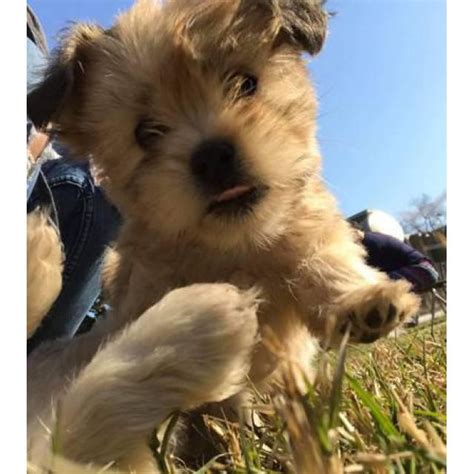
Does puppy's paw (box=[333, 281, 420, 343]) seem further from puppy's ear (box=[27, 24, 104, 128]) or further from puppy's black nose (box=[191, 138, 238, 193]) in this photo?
puppy's ear (box=[27, 24, 104, 128])

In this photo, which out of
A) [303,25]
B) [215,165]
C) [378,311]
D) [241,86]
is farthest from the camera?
[303,25]

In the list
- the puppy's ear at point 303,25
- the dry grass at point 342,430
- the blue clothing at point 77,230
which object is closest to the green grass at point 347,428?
the dry grass at point 342,430

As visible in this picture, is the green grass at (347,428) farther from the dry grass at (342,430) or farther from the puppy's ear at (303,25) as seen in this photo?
the puppy's ear at (303,25)

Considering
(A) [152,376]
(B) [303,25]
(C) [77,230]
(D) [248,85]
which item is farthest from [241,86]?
(C) [77,230]

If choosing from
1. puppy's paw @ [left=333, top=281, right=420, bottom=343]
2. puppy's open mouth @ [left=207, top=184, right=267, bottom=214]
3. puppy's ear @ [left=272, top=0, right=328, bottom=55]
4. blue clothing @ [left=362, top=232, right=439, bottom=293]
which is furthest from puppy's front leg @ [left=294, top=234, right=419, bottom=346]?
puppy's ear @ [left=272, top=0, right=328, bottom=55]

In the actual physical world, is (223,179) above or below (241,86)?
below

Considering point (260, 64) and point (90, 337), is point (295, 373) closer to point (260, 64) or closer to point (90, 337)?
point (90, 337)

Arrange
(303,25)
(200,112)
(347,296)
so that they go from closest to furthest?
(347,296) < (200,112) < (303,25)

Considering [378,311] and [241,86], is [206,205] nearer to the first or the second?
[241,86]
